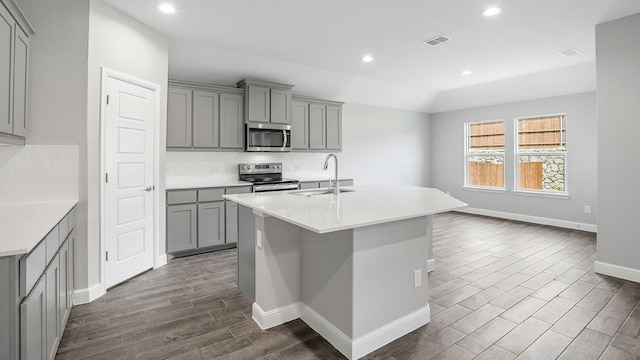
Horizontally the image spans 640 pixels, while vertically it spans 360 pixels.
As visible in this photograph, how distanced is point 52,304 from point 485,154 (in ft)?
24.7

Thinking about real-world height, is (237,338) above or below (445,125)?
below

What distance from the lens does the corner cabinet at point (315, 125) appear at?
5527mm

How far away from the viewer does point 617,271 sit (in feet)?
10.9

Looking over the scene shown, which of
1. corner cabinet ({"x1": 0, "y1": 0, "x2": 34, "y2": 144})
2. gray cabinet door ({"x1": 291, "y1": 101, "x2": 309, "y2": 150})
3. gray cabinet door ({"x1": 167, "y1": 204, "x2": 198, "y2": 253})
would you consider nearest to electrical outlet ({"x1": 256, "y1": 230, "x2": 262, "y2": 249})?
corner cabinet ({"x1": 0, "y1": 0, "x2": 34, "y2": 144})

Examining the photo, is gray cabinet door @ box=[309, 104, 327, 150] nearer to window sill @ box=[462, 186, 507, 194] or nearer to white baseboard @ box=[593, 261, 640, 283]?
window sill @ box=[462, 186, 507, 194]

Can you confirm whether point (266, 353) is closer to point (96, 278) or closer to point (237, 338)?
point (237, 338)

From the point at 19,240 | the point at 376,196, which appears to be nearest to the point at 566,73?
the point at 376,196

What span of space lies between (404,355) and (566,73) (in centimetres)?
550

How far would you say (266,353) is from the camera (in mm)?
2035

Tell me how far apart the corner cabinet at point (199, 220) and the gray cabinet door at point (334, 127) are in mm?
2139

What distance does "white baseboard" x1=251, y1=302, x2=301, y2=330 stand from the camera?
7.71ft

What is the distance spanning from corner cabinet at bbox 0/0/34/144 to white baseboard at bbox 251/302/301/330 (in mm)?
2068

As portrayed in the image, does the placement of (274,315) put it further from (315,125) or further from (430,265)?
(315,125)

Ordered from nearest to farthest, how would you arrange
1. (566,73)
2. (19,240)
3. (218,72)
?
1. (19,240)
2. (218,72)
3. (566,73)
